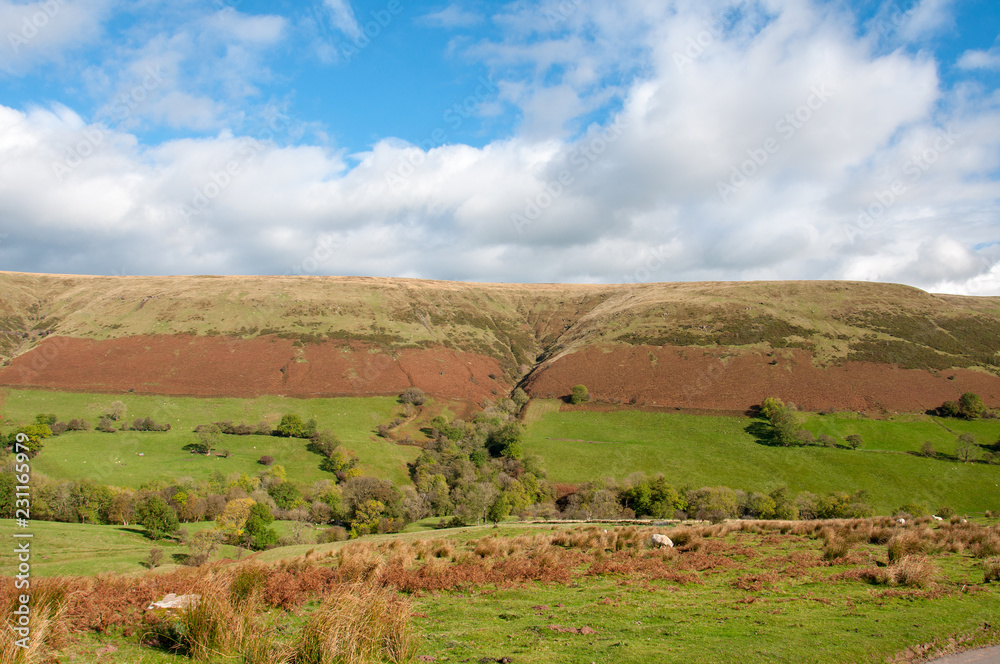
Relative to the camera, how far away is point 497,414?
93000mm

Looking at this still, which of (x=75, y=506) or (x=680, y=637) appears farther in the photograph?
(x=75, y=506)

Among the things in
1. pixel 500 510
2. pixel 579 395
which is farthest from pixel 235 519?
pixel 579 395

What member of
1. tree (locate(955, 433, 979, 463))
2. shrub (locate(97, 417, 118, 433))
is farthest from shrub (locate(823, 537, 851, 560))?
shrub (locate(97, 417, 118, 433))

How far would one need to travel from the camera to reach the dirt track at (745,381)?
3570 inches

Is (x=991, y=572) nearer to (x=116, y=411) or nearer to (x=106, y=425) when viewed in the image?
(x=106, y=425)

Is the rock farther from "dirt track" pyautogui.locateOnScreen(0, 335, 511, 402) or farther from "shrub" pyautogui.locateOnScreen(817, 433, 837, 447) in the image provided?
"dirt track" pyautogui.locateOnScreen(0, 335, 511, 402)

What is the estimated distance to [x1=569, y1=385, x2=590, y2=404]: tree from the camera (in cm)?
9881

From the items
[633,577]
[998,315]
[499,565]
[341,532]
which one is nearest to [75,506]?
[341,532]

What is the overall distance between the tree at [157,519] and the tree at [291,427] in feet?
116

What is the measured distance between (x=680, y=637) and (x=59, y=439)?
9160 cm

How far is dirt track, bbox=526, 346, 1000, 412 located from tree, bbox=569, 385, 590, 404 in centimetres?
231

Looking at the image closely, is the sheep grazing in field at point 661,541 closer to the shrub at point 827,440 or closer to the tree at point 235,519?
the tree at point 235,519

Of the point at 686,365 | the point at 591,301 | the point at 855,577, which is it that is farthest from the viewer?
the point at 591,301

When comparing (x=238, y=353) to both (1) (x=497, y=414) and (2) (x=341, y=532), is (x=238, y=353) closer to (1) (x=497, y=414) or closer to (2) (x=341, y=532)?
(1) (x=497, y=414)
